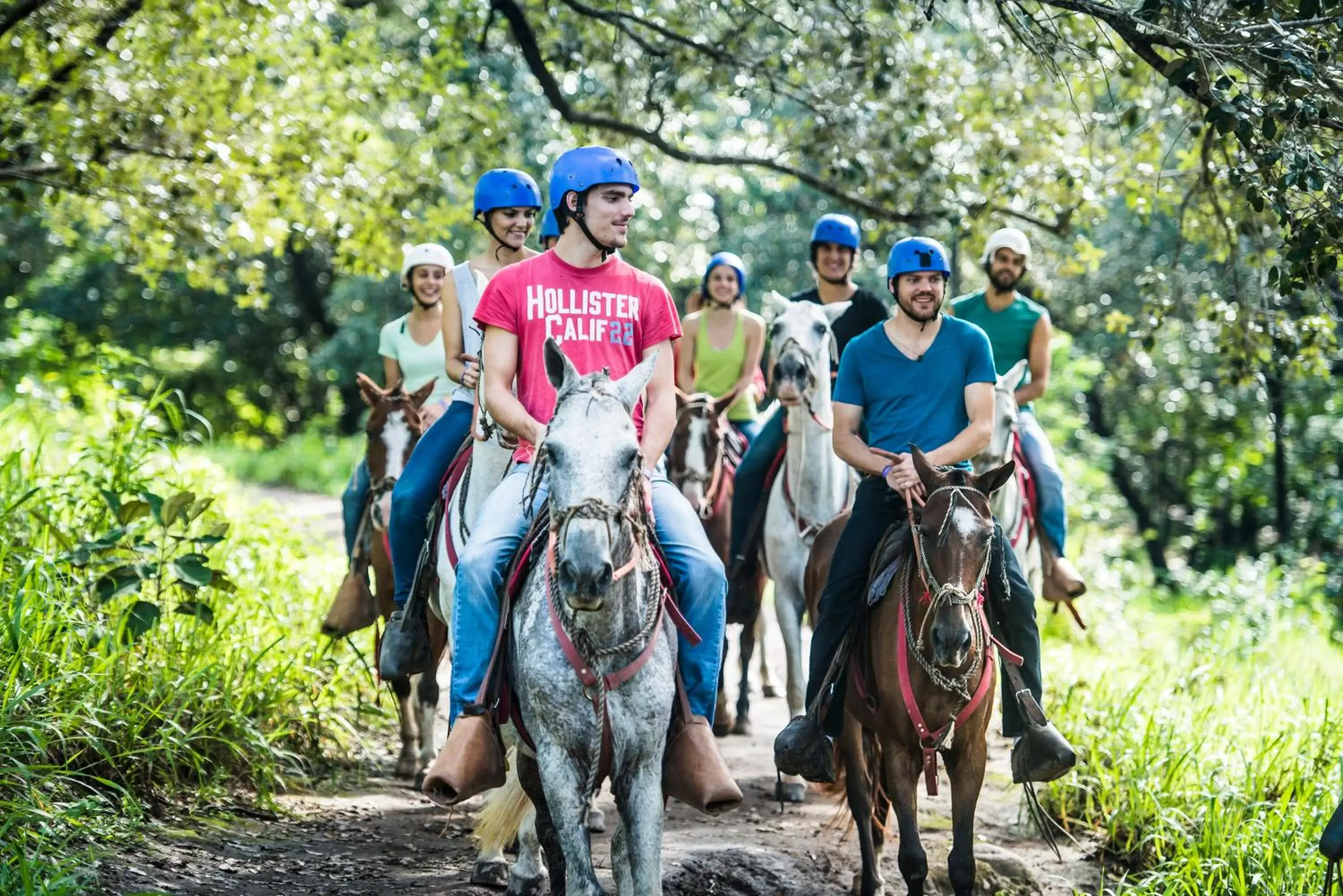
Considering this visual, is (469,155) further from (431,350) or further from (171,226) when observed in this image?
(431,350)

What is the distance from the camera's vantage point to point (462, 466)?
6629 millimetres

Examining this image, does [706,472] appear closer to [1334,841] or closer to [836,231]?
[836,231]

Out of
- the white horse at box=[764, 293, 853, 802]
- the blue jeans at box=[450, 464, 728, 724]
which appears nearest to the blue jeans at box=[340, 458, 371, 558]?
the white horse at box=[764, 293, 853, 802]

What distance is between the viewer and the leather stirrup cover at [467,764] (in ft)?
15.3

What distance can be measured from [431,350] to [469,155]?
17.8 ft

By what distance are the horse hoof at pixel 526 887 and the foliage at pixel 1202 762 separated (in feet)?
8.85

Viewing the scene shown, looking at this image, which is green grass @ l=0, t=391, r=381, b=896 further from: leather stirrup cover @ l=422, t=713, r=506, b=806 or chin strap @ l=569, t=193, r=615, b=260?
chin strap @ l=569, t=193, r=615, b=260

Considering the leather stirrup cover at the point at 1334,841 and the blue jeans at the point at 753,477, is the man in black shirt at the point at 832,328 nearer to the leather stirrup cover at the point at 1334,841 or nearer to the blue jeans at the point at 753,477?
the blue jeans at the point at 753,477

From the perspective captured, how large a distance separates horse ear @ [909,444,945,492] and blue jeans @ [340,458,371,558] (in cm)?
443

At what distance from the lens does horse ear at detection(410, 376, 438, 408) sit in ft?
26.7

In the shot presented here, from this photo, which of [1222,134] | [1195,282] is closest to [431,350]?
[1222,134]

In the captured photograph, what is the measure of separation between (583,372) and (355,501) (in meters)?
4.18

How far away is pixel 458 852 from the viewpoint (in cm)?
675

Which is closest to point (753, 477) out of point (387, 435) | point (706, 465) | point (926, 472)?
point (706, 465)
